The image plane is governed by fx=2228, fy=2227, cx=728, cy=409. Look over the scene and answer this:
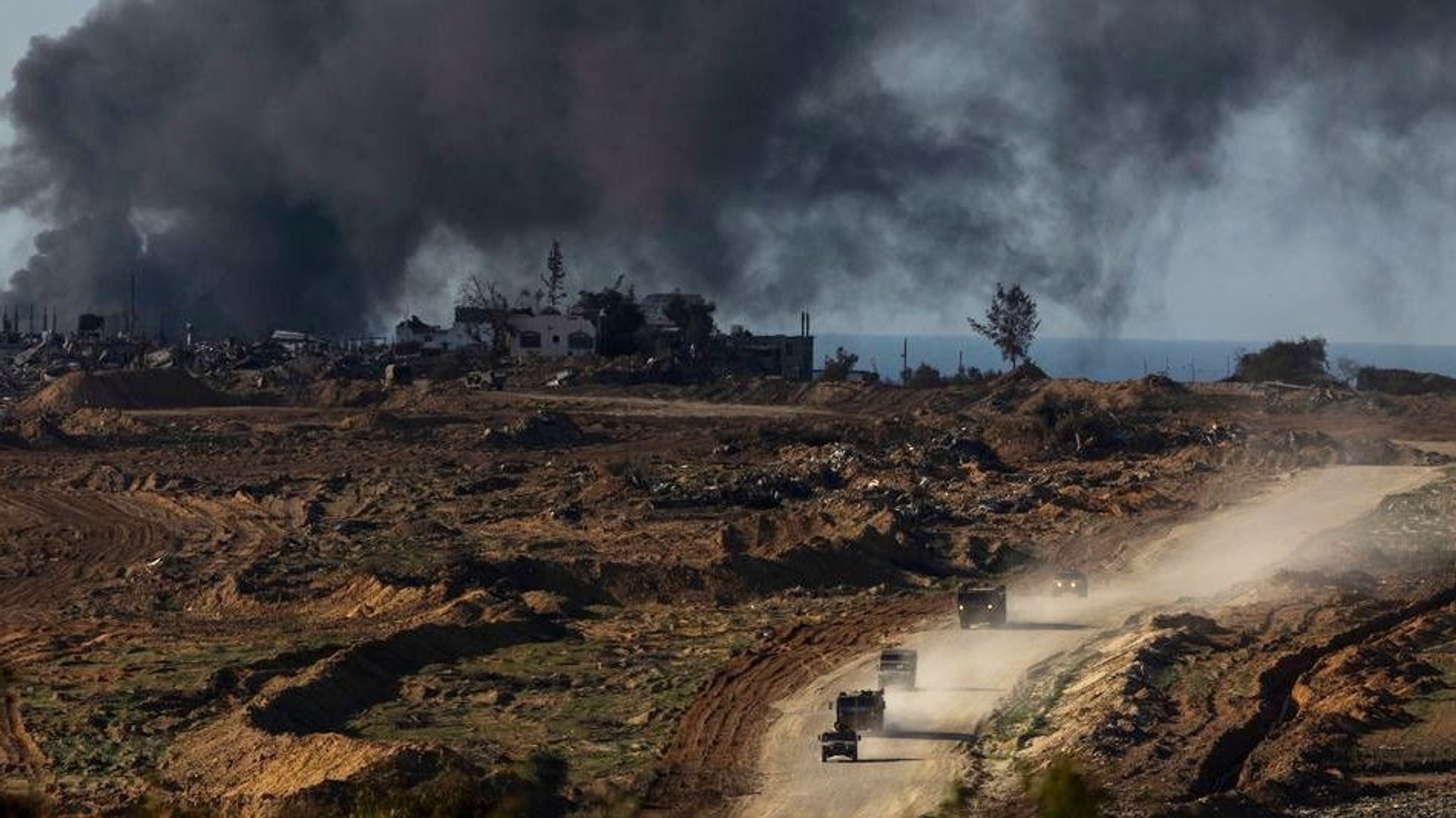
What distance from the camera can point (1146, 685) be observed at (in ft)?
113

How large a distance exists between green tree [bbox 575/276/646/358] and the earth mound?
1047 inches

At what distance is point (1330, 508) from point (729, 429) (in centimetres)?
2833

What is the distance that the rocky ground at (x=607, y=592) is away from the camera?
30.1m

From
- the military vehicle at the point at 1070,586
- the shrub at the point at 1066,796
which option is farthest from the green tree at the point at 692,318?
the shrub at the point at 1066,796

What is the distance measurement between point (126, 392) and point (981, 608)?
2466 inches

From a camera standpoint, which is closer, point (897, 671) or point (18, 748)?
point (18, 748)

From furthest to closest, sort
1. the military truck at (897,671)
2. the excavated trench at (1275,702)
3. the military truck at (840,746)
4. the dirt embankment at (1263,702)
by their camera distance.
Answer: the military truck at (897,671), the military truck at (840,746), the excavated trench at (1275,702), the dirt embankment at (1263,702)

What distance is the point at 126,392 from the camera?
315 feet

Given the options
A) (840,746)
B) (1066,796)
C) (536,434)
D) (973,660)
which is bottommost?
(840,746)

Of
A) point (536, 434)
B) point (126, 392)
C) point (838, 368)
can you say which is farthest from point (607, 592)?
point (838, 368)

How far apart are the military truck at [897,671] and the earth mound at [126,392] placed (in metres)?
63.2

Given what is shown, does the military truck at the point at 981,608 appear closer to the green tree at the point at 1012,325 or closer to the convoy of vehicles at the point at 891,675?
the convoy of vehicles at the point at 891,675

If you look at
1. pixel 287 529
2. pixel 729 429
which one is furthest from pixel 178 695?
pixel 729 429

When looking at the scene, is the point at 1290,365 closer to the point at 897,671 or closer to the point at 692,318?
the point at 692,318
